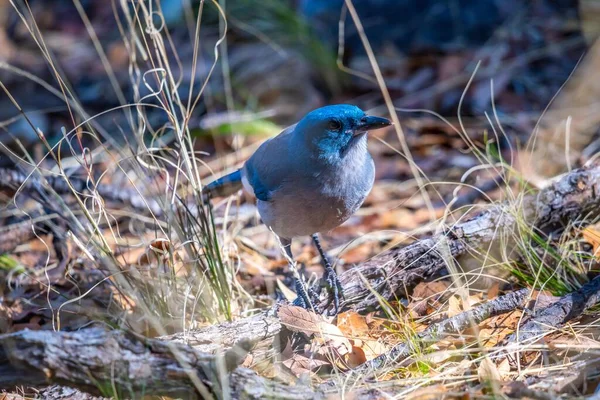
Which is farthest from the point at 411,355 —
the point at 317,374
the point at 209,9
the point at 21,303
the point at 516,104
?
the point at 209,9

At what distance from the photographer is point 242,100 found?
6195 millimetres

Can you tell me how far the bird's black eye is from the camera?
10.6 ft

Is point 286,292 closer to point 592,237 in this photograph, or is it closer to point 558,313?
point 558,313

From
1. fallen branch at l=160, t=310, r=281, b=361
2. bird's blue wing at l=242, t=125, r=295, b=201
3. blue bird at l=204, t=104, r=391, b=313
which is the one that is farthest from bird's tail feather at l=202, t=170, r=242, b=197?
fallen branch at l=160, t=310, r=281, b=361

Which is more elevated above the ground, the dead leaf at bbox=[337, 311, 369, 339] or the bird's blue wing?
the bird's blue wing

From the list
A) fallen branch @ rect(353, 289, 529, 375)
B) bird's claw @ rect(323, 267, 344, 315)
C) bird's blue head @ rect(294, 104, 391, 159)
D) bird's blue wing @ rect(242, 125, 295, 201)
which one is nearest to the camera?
fallen branch @ rect(353, 289, 529, 375)

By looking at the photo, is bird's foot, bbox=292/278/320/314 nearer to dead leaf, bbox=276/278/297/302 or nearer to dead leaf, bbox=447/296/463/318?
dead leaf, bbox=276/278/297/302

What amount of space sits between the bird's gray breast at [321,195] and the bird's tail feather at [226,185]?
53 centimetres

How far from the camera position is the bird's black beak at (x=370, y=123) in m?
3.15

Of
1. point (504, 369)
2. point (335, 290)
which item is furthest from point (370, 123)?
point (504, 369)

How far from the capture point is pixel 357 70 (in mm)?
6277

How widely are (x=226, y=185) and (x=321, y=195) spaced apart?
0.91 meters

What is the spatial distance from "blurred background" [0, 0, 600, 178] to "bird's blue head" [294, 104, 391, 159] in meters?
1.96

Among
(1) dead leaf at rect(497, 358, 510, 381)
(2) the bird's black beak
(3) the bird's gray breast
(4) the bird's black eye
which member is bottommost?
(1) dead leaf at rect(497, 358, 510, 381)
